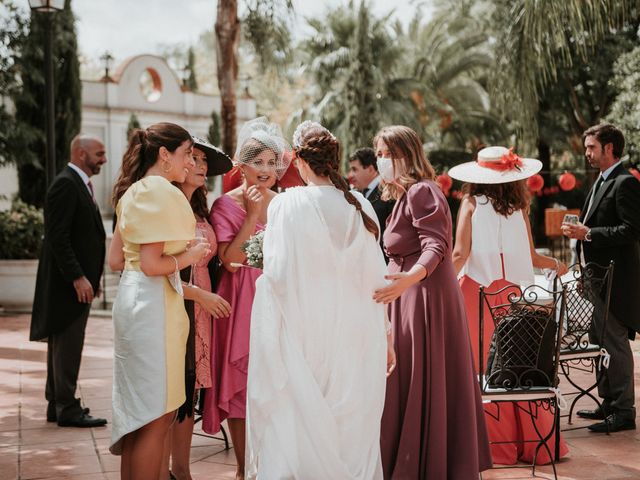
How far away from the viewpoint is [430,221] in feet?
15.0

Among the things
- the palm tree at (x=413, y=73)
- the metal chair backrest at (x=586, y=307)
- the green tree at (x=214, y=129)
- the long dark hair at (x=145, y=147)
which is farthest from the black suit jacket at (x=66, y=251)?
the green tree at (x=214, y=129)

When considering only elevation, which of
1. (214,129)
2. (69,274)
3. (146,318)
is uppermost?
(214,129)

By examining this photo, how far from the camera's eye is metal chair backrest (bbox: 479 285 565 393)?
4.96 meters

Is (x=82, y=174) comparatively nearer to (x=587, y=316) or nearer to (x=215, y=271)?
(x=215, y=271)

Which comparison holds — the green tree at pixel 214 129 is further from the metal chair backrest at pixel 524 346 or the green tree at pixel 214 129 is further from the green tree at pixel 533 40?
the metal chair backrest at pixel 524 346

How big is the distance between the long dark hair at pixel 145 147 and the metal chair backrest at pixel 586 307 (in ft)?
9.33

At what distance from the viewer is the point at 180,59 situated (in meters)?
65.8

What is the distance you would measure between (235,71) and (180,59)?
169 feet

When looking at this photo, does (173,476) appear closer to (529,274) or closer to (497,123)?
(529,274)

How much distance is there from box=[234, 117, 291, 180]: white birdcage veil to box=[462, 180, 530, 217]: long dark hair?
1364 millimetres

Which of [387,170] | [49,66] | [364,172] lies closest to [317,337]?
[387,170]

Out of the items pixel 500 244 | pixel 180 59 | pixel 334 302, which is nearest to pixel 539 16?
pixel 500 244

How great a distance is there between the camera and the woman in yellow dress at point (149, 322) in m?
3.88

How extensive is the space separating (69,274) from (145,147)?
243 cm
